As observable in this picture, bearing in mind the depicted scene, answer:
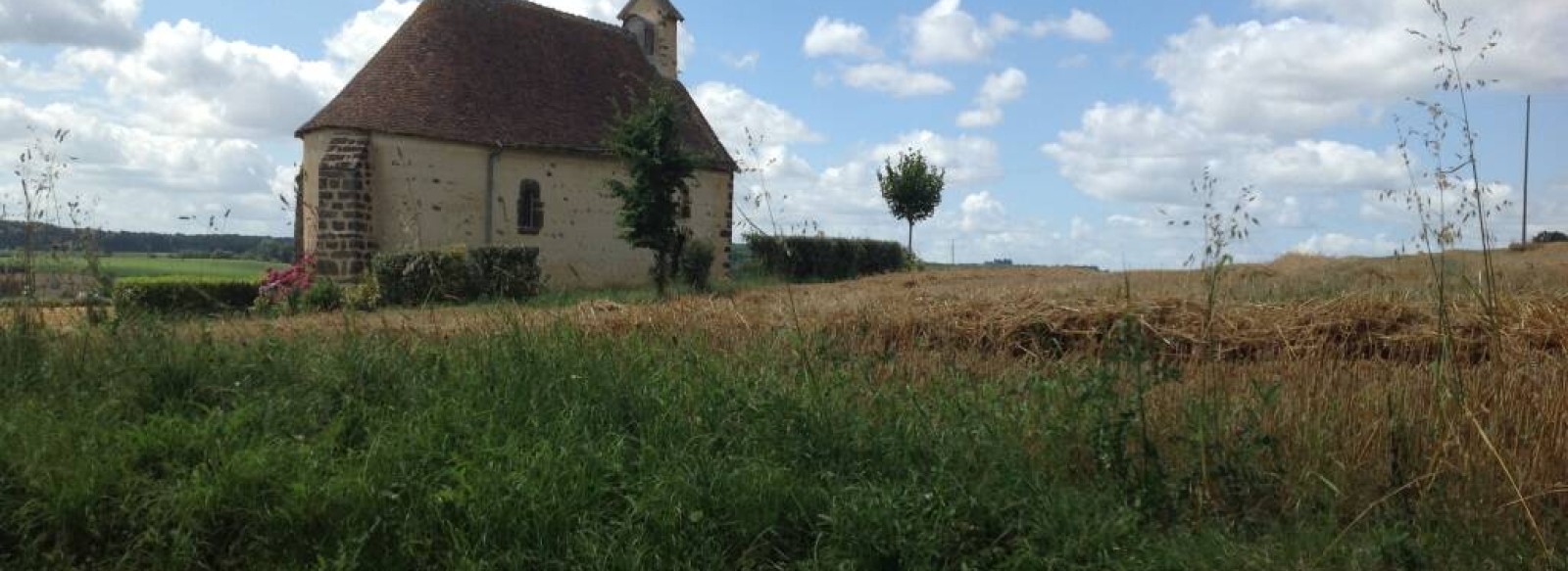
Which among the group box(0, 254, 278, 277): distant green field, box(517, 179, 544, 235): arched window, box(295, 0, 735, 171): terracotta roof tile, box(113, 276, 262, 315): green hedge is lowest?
box(113, 276, 262, 315): green hedge

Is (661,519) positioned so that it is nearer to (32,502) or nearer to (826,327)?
(32,502)

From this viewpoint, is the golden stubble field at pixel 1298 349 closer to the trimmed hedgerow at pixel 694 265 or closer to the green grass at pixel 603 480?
the green grass at pixel 603 480

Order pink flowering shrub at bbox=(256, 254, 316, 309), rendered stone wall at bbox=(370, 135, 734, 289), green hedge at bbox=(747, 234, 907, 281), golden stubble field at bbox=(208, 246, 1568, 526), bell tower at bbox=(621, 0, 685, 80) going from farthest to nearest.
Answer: bell tower at bbox=(621, 0, 685, 80)
green hedge at bbox=(747, 234, 907, 281)
rendered stone wall at bbox=(370, 135, 734, 289)
pink flowering shrub at bbox=(256, 254, 316, 309)
golden stubble field at bbox=(208, 246, 1568, 526)

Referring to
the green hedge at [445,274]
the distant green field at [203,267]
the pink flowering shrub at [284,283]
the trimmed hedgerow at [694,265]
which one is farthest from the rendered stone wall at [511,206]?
the distant green field at [203,267]

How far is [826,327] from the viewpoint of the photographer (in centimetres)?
766

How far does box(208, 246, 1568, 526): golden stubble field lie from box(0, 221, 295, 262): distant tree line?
99cm

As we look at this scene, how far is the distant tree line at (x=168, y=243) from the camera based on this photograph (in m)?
7.02

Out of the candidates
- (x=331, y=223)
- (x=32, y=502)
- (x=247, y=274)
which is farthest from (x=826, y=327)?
(x=331, y=223)

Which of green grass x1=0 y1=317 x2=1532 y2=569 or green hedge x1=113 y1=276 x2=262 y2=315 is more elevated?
green hedge x1=113 y1=276 x2=262 y2=315

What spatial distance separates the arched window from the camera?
24.9 meters

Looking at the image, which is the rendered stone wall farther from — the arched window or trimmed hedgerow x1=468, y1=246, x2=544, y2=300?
trimmed hedgerow x1=468, y1=246, x2=544, y2=300

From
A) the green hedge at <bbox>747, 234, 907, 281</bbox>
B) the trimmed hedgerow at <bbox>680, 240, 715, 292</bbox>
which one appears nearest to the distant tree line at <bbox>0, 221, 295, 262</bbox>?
the trimmed hedgerow at <bbox>680, 240, 715, 292</bbox>

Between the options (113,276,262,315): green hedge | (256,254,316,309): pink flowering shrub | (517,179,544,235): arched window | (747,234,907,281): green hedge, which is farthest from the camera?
(747,234,907,281): green hedge

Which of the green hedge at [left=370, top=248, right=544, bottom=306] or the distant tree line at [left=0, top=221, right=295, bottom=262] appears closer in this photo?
the distant tree line at [left=0, top=221, right=295, bottom=262]
